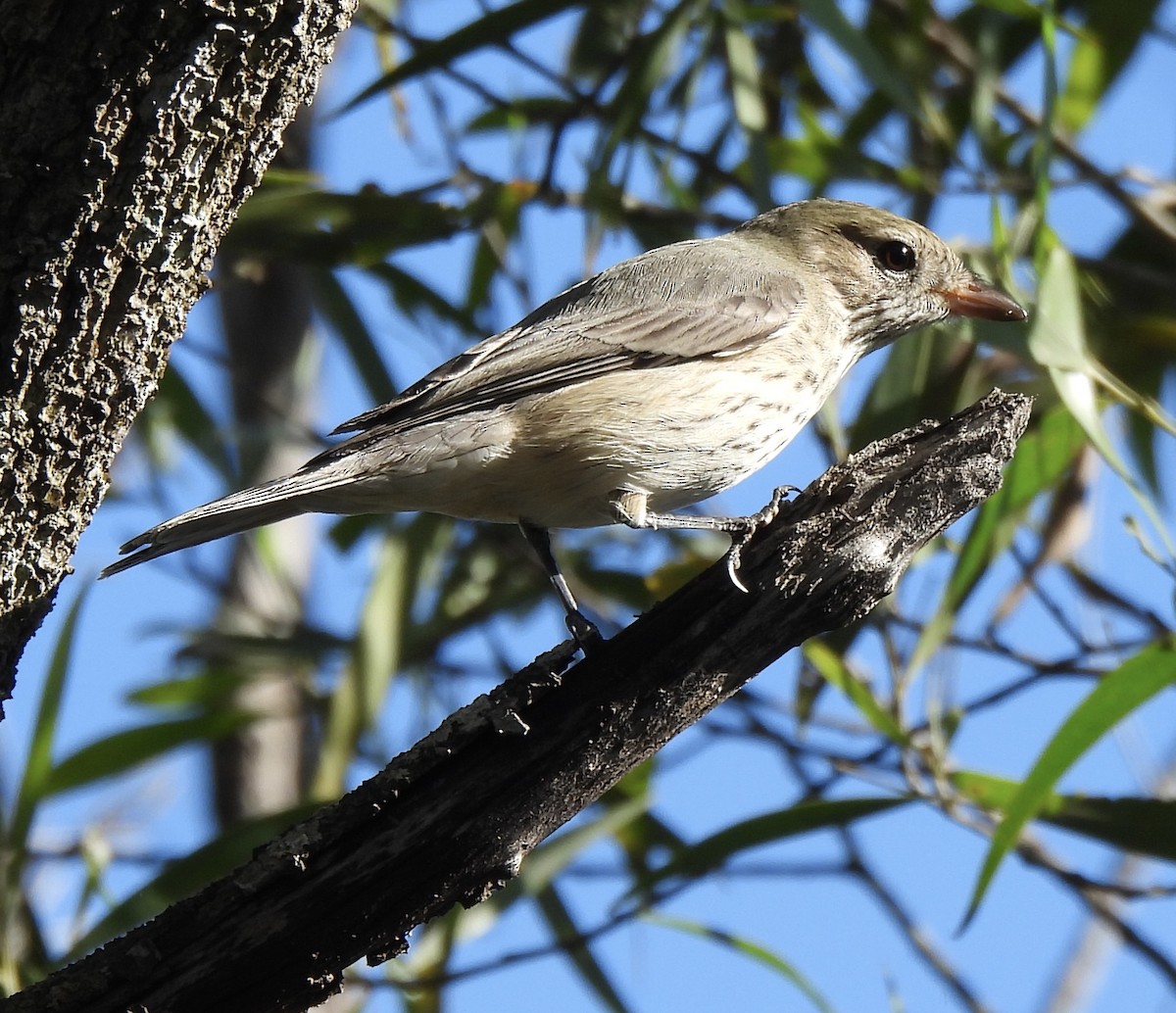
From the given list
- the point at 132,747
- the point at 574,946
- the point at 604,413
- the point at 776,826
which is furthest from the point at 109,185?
the point at 132,747

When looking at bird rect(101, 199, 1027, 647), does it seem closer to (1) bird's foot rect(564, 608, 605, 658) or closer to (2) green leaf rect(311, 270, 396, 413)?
(1) bird's foot rect(564, 608, 605, 658)

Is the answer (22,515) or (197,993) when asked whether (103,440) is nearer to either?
(22,515)

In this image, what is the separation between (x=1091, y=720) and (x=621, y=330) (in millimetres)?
1424

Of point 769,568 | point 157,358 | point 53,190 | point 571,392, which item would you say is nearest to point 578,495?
point 571,392

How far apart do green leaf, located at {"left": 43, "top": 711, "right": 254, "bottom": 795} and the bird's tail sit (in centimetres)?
178

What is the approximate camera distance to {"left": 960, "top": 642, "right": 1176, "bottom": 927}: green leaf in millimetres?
3465

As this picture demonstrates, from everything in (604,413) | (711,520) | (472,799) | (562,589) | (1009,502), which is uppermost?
(604,413)

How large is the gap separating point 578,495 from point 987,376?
2386 millimetres

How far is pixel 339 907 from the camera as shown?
91.3 inches

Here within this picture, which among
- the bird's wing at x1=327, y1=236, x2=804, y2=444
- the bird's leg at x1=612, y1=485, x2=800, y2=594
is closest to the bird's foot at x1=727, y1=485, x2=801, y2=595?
the bird's leg at x1=612, y1=485, x2=800, y2=594

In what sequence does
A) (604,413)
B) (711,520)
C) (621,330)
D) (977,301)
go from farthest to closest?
(977,301), (621,330), (604,413), (711,520)

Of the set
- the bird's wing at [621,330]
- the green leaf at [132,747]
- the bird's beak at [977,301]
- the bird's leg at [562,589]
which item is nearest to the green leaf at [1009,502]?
the bird's beak at [977,301]

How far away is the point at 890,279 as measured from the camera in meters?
4.15

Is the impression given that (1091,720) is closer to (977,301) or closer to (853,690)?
(853,690)
